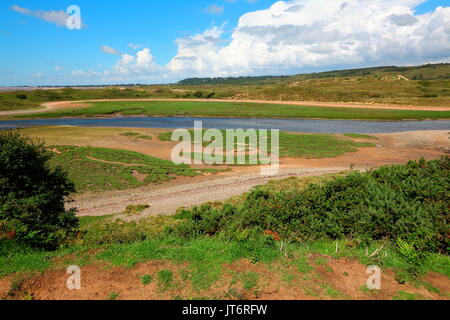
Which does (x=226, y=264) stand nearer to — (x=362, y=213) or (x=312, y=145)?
(x=362, y=213)

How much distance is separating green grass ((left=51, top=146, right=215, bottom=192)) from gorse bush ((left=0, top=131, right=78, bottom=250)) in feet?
34.6

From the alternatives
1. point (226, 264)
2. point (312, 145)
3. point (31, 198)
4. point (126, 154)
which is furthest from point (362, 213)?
point (312, 145)

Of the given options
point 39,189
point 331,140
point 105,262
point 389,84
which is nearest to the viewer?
point 105,262

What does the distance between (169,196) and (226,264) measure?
16.5 m

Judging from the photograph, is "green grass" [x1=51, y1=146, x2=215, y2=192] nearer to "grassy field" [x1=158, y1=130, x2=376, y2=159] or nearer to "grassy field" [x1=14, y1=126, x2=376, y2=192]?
"grassy field" [x1=14, y1=126, x2=376, y2=192]

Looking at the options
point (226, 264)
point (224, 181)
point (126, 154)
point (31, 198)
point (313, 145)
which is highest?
point (31, 198)

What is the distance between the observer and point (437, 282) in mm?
7691

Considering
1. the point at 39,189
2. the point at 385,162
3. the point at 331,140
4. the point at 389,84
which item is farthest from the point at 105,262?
the point at 389,84

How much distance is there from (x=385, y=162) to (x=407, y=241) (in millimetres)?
30378

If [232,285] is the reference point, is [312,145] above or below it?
above

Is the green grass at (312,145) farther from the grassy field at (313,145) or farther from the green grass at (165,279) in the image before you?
the green grass at (165,279)

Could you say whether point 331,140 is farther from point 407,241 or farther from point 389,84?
point 389,84

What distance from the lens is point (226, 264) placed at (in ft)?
27.1
